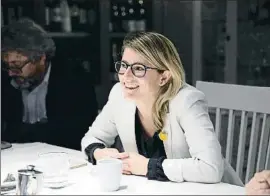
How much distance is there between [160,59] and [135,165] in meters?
0.37

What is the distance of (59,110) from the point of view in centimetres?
293

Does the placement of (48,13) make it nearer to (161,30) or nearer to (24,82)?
(161,30)

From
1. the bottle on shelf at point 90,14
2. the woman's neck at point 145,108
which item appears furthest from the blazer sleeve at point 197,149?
the bottle on shelf at point 90,14

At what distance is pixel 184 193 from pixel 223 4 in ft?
8.74

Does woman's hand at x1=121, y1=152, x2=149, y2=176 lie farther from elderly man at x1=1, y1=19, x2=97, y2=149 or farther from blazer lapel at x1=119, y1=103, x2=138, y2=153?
elderly man at x1=1, y1=19, x2=97, y2=149

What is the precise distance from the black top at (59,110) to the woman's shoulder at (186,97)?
43.3 inches

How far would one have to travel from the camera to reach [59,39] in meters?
3.76

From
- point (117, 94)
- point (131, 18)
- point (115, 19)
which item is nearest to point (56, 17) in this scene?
point (115, 19)

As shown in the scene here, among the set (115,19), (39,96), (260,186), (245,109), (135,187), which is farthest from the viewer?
(115,19)

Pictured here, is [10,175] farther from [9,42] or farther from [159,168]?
[9,42]

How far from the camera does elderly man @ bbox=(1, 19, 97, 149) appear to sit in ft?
9.12

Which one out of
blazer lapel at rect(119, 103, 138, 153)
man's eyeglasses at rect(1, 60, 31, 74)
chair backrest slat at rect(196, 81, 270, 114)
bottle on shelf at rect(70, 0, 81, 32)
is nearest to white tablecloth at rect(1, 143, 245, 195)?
blazer lapel at rect(119, 103, 138, 153)

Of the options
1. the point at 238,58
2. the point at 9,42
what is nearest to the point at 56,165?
the point at 9,42

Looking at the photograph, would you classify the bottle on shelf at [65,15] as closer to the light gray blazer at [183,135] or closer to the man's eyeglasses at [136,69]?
the light gray blazer at [183,135]
